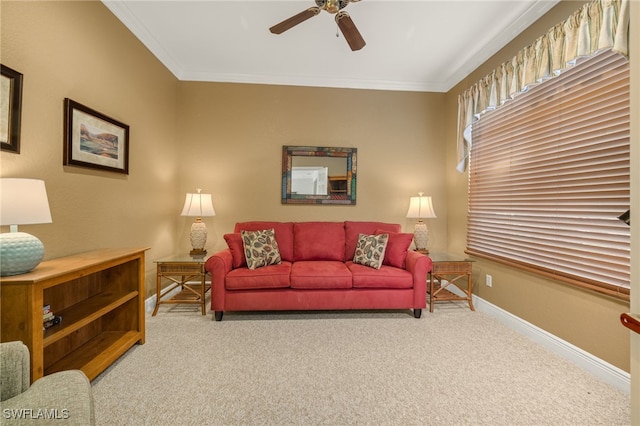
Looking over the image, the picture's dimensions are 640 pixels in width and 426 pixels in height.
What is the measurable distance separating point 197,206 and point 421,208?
2.73 metres

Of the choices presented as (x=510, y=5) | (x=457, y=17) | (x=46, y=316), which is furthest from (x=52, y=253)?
(x=510, y=5)

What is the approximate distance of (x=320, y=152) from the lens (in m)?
3.77

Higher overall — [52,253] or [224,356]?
[52,253]

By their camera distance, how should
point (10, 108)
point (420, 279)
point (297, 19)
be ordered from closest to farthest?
1. point (10, 108)
2. point (297, 19)
3. point (420, 279)

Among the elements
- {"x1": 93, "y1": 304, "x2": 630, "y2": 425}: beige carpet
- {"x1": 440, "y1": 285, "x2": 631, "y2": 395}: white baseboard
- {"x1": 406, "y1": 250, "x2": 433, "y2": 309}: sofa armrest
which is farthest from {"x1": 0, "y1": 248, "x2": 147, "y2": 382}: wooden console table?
{"x1": 440, "y1": 285, "x2": 631, "y2": 395}: white baseboard

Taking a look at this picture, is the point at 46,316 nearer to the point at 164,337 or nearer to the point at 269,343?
the point at 164,337

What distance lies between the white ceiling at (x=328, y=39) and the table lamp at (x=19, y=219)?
1.94 meters

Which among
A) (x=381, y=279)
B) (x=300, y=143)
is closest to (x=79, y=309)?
(x=381, y=279)

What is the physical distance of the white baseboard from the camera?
180 centimetres

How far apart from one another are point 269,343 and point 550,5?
11.8ft

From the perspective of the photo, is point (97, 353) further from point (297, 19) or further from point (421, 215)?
point (421, 215)

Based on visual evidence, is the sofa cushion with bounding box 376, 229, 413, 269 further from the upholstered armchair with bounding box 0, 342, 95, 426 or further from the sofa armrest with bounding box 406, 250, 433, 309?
the upholstered armchair with bounding box 0, 342, 95, 426

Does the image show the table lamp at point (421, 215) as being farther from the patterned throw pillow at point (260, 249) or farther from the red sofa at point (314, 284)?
the patterned throw pillow at point (260, 249)

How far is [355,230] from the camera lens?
11.4 feet
